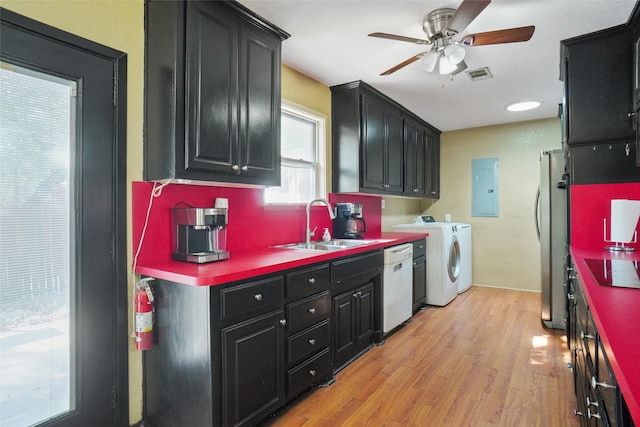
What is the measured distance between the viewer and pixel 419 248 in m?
3.89

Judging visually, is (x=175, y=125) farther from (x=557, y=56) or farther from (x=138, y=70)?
(x=557, y=56)

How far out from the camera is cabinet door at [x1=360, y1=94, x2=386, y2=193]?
11.0 feet

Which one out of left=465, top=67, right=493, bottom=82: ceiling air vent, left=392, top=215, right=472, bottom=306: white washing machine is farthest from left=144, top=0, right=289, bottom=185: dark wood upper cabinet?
left=392, top=215, right=472, bottom=306: white washing machine

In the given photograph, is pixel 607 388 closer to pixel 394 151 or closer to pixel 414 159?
pixel 394 151

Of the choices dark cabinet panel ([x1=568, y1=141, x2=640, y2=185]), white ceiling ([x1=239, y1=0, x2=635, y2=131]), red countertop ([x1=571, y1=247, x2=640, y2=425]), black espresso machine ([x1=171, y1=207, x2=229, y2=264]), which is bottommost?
red countertop ([x1=571, y1=247, x2=640, y2=425])

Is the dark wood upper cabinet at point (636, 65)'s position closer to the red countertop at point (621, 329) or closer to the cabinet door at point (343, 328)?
the red countertop at point (621, 329)

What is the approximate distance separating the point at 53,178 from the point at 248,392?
1.37 m

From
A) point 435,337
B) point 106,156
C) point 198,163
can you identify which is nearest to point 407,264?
point 435,337

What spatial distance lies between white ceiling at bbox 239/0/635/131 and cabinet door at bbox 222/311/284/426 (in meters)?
1.82

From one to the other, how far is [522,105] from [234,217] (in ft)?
11.7

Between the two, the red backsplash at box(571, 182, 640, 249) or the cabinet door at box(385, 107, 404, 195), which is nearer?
the red backsplash at box(571, 182, 640, 249)

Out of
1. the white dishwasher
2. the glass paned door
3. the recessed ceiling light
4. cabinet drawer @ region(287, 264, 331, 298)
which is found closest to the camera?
the glass paned door

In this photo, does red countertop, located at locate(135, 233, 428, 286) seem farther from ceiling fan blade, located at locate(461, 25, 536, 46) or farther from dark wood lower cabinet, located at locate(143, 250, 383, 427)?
ceiling fan blade, located at locate(461, 25, 536, 46)

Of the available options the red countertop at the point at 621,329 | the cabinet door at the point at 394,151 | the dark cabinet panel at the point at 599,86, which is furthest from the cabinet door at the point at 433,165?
the red countertop at the point at 621,329
